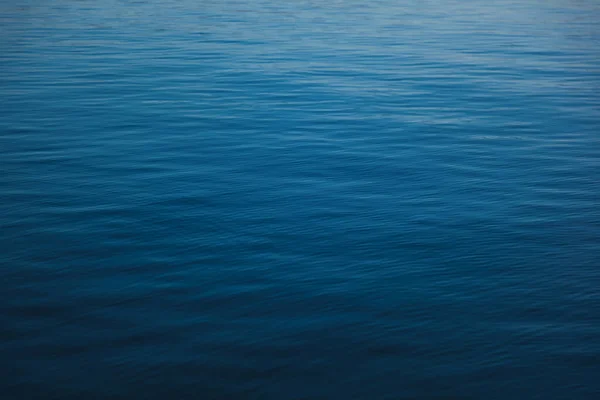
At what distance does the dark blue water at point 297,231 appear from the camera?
455 cm

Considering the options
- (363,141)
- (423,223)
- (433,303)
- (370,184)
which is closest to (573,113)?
(363,141)

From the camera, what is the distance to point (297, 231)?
6.60 meters

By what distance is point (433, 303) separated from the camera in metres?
5.32

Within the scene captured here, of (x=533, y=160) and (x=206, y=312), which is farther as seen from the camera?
(x=533, y=160)

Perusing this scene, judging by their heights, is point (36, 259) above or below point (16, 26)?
below

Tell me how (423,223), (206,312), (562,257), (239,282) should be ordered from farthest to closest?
(423,223)
(562,257)
(239,282)
(206,312)

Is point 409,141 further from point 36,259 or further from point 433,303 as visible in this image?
point 36,259

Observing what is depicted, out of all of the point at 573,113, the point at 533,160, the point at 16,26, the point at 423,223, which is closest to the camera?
the point at 423,223

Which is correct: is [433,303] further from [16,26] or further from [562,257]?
[16,26]

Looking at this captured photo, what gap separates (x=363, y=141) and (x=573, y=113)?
3.69 metres

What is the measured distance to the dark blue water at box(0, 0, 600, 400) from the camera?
4.55 m

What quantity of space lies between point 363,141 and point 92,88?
5122 millimetres

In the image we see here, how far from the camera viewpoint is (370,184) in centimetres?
790

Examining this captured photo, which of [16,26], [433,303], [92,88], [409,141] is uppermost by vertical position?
[16,26]
